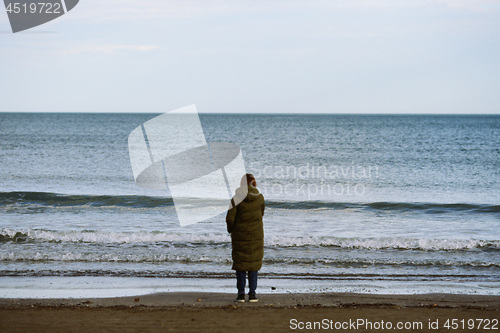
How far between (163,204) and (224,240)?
6129 millimetres

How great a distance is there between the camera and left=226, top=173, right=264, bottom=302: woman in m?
6.66

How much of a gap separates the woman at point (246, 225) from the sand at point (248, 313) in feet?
1.84

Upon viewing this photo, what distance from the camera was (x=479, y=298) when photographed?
24.6 feet

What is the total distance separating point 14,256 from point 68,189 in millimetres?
10434

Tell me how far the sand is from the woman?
560 mm

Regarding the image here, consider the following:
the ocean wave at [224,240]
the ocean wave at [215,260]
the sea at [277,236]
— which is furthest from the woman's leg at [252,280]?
the ocean wave at [224,240]

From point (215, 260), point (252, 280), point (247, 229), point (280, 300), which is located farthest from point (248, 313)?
point (215, 260)

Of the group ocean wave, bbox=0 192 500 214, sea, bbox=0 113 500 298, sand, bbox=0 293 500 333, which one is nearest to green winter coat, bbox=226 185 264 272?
sand, bbox=0 293 500 333

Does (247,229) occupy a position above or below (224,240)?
above

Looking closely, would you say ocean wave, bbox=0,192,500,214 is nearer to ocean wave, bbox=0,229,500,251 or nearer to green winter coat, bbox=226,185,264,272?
ocean wave, bbox=0,229,500,251

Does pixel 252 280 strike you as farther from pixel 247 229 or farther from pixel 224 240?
pixel 224 240

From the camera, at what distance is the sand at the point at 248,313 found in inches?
229

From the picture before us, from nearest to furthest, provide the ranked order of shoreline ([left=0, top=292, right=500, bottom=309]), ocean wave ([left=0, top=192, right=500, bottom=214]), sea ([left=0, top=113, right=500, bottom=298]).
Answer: shoreline ([left=0, top=292, right=500, bottom=309])
sea ([left=0, top=113, right=500, bottom=298])
ocean wave ([left=0, top=192, right=500, bottom=214])

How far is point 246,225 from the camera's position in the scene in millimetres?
6727
